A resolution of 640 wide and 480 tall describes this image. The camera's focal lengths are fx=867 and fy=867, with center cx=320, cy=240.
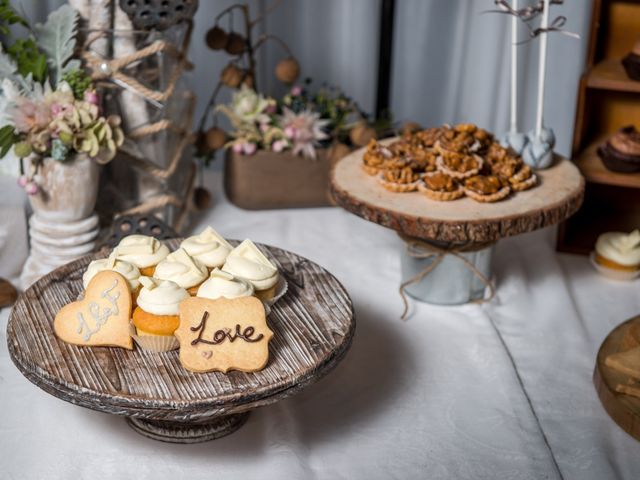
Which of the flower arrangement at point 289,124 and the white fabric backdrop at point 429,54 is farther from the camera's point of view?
the white fabric backdrop at point 429,54

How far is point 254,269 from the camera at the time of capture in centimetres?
119

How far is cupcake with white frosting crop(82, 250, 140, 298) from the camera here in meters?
1.16

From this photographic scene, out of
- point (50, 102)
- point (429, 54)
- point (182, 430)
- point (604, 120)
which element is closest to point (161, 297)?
point (182, 430)

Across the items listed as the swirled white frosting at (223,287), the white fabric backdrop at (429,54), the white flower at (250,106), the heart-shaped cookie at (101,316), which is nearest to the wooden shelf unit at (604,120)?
the white fabric backdrop at (429,54)

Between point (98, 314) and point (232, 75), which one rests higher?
point (232, 75)

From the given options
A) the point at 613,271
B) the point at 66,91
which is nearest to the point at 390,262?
the point at 613,271

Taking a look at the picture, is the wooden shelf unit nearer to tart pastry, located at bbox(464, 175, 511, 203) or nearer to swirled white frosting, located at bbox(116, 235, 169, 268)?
tart pastry, located at bbox(464, 175, 511, 203)

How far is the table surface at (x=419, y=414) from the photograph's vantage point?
4.00 feet

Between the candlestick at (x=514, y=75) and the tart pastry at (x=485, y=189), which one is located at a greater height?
the candlestick at (x=514, y=75)

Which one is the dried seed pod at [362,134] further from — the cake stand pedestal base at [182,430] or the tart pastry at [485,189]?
the cake stand pedestal base at [182,430]

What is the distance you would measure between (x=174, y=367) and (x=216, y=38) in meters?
1.07

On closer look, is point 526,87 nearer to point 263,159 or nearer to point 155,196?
point 263,159

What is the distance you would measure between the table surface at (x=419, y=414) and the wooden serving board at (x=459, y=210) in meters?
0.20

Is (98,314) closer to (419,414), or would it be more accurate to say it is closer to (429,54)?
(419,414)
